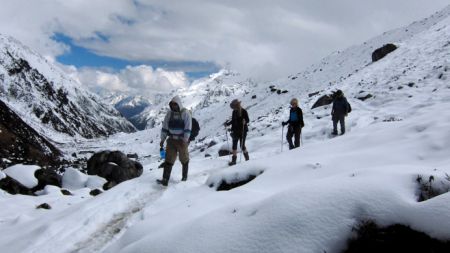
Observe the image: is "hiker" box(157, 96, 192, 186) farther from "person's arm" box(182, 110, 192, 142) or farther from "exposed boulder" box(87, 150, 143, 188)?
"exposed boulder" box(87, 150, 143, 188)

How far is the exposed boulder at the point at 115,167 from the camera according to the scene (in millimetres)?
18078

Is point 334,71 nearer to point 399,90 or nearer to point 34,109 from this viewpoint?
point 399,90

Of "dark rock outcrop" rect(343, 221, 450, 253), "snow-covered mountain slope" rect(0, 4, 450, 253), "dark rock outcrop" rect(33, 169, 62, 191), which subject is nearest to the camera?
"dark rock outcrop" rect(343, 221, 450, 253)

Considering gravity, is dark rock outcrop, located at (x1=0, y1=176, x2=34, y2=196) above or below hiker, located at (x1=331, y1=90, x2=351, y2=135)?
below

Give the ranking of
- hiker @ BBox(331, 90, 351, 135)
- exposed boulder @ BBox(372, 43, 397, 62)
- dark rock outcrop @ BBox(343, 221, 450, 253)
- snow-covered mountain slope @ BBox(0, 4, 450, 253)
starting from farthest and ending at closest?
exposed boulder @ BBox(372, 43, 397, 62)
hiker @ BBox(331, 90, 351, 135)
snow-covered mountain slope @ BBox(0, 4, 450, 253)
dark rock outcrop @ BBox(343, 221, 450, 253)

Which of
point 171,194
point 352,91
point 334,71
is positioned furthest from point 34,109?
point 171,194

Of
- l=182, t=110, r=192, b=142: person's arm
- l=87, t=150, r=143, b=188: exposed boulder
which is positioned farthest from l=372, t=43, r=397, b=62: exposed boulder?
l=182, t=110, r=192, b=142: person's arm

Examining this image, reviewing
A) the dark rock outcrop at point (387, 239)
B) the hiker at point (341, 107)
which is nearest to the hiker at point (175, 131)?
the dark rock outcrop at point (387, 239)

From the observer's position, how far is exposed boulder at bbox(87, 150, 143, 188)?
1808 cm

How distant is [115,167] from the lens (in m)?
18.3

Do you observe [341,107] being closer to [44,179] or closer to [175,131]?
[175,131]

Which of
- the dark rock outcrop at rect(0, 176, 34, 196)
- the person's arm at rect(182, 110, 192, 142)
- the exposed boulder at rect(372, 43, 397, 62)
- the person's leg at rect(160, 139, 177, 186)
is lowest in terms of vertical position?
the dark rock outcrop at rect(0, 176, 34, 196)

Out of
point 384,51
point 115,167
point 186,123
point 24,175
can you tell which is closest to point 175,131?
point 186,123

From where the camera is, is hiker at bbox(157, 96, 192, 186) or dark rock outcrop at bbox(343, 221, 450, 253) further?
hiker at bbox(157, 96, 192, 186)
